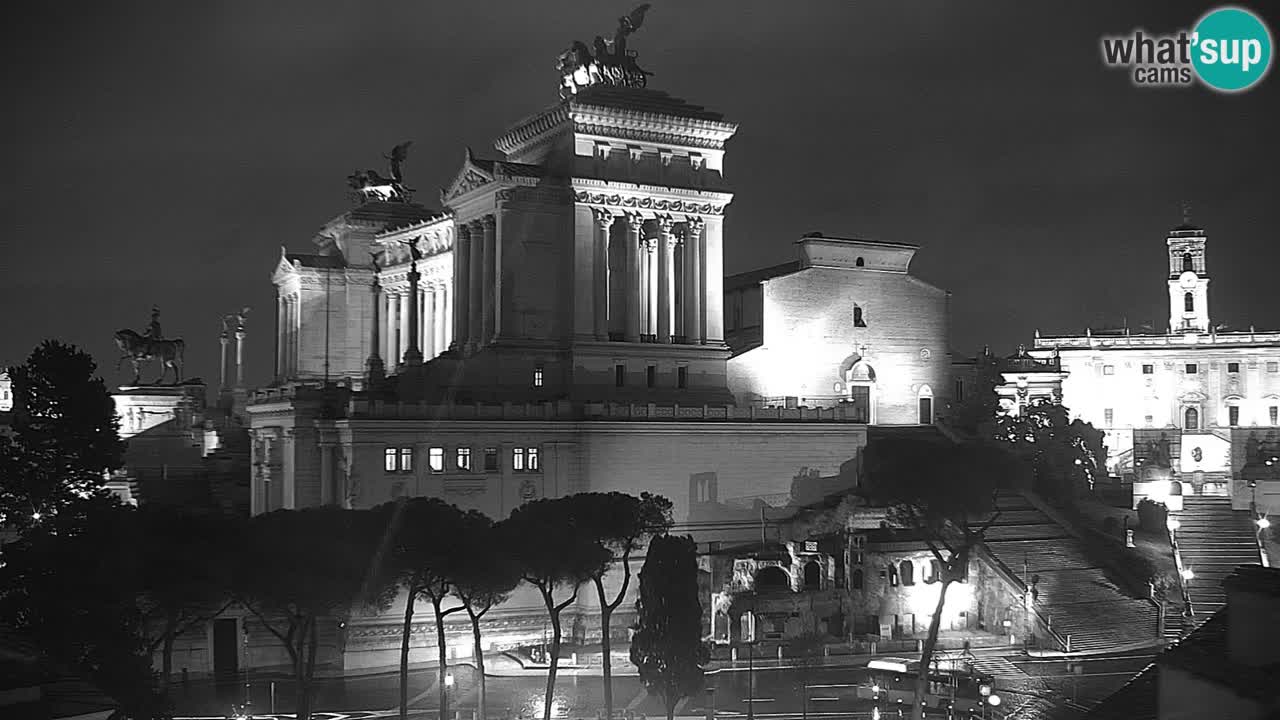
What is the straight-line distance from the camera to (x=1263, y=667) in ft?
51.9

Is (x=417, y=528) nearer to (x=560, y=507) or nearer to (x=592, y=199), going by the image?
(x=560, y=507)

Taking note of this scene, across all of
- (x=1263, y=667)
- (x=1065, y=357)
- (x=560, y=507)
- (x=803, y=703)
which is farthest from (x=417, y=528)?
(x=1065, y=357)

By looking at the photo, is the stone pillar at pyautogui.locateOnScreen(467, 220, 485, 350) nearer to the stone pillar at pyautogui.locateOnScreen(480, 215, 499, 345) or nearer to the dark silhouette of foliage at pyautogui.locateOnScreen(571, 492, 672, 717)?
the stone pillar at pyautogui.locateOnScreen(480, 215, 499, 345)

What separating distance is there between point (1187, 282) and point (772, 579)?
8074 centimetres

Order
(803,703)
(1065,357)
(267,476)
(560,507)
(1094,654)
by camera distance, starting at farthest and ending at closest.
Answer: (1065,357), (267,476), (1094,654), (560,507), (803,703)

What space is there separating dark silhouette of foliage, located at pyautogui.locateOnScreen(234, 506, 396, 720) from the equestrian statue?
51.5 meters

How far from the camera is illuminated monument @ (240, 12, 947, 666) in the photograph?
6506 centimetres

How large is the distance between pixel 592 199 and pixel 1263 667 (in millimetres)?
63203

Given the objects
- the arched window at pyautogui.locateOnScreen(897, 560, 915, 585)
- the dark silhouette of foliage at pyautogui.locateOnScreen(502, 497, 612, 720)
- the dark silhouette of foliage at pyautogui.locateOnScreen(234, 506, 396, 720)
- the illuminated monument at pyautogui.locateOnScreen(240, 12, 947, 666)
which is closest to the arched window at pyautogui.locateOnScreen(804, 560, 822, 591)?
the arched window at pyautogui.locateOnScreen(897, 560, 915, 585)

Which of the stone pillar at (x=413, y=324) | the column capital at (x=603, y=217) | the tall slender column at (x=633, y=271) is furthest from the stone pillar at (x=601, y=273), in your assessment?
the stone pillar at (x=413, y=324)

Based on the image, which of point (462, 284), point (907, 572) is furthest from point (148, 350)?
point (907, 572)

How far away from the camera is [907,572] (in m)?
65.1

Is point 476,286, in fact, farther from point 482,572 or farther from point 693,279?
point 482,572

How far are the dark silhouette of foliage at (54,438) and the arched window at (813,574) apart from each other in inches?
1345
